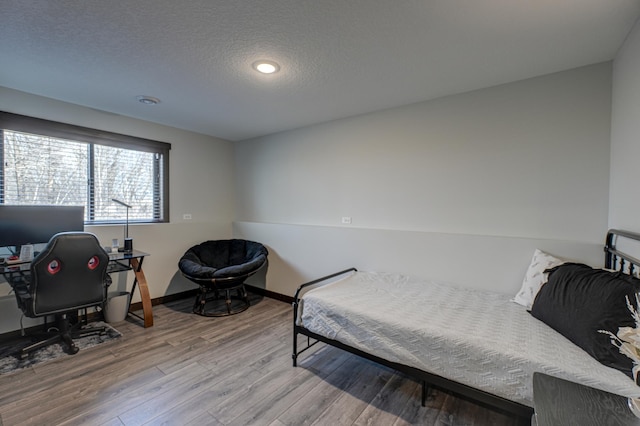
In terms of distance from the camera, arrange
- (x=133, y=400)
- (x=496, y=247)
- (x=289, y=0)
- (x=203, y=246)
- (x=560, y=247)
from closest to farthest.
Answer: (x=289, y=0), (x=133, y=400), (x=560, y=247), (x=496, y=247), (x=203, y=246)

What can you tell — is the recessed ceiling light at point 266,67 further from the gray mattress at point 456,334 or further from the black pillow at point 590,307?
the black pillow at point 590,307

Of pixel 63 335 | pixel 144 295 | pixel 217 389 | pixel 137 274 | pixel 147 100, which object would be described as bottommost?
pixel 217 389

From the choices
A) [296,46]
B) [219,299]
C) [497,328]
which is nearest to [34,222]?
[219,299]

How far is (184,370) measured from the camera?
2352 mm

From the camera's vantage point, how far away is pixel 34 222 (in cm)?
270

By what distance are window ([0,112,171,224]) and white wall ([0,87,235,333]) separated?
0.12m

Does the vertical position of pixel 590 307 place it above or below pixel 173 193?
below

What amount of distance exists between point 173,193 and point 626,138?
188 inches

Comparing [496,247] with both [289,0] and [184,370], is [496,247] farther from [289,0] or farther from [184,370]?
[184,370]

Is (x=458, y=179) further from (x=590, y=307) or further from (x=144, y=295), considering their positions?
(x=144, y=295)

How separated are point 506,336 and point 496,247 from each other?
105 cm

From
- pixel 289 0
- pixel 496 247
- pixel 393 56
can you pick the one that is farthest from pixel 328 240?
pixel 289 0

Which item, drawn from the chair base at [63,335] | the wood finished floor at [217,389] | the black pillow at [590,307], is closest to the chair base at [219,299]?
the wood finished floor at [217,389]

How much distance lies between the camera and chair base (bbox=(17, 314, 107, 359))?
8.40 feet
